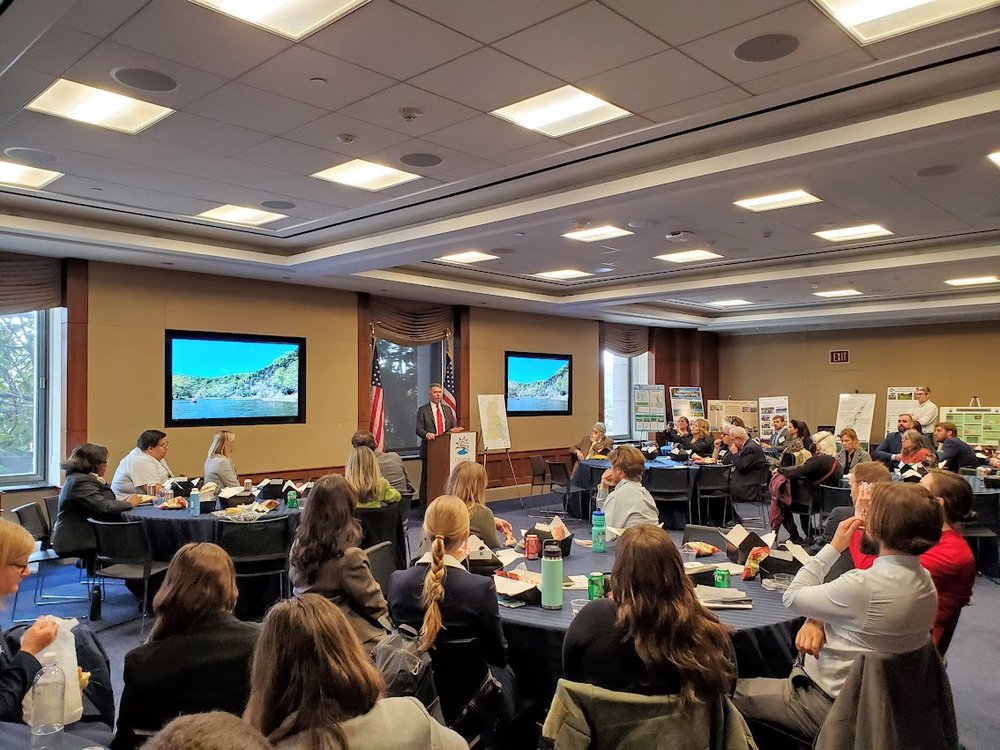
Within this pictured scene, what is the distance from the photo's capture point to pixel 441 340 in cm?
1112

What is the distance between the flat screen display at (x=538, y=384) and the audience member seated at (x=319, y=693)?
1044cm

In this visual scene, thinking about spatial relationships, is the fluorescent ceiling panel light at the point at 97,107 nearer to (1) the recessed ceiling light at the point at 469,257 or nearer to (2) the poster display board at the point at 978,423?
(1) the recessed ceiling light at the point at 469,257

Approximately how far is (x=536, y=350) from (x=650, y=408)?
10.1 feet

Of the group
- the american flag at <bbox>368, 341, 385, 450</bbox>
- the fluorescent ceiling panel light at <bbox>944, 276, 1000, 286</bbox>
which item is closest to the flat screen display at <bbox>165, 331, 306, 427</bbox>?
the american flag at <bbox>368, 341, 385, 450</bbox>

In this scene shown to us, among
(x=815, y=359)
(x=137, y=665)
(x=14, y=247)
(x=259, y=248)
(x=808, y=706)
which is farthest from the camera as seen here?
(x=815, y=359)

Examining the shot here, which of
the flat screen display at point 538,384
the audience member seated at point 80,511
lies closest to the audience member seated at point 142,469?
the audience member seated at point 80,511

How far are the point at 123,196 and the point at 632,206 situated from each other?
13.6 ft

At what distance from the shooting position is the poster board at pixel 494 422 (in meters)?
11.2

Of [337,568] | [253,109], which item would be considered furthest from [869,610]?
[253,109]

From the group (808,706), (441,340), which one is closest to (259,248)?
(441,340)

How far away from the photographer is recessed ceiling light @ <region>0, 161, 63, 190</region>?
5.16m

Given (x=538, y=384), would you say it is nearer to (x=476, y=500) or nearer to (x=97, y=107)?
(x=476, y=500)

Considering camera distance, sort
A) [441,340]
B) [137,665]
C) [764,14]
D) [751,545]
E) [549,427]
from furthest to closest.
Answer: [549,427]
[441,340]
[751,545]
[764,14]
[137,665]

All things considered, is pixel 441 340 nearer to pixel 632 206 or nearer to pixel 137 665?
pixel 632 206
